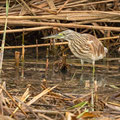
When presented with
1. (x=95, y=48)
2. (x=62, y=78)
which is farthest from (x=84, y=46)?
(x=62, y=78)

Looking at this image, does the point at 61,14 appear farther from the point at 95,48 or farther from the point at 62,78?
the point at 62,78

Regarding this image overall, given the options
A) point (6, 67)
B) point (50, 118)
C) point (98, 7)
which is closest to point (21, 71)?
point (6, 67)

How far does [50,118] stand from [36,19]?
4.69m

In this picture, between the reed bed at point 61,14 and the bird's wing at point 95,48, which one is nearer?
the bird's wing at point 95,48

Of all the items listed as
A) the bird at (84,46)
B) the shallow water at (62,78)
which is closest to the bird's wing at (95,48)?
the bird at (84,46)

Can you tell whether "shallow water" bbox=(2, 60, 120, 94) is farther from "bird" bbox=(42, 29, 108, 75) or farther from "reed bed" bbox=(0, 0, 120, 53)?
"reed bed" bbox=(0, 0, 120, 53)

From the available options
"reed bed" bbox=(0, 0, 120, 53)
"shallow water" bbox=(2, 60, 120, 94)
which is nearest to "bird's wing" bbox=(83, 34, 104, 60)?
"shallow water" bbox=(2, 60, 120, 94)

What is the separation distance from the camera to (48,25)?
8.31m

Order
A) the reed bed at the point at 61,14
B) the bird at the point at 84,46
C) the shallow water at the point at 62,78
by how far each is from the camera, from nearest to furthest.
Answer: the shallow water at the point at 62,78, the bird at the point at 84,46, the reed bed at the point at 61,14

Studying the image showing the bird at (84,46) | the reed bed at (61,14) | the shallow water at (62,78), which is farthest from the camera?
the reed bed at (61,14)

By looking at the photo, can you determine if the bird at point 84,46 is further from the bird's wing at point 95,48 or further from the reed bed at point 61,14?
the reed bed at point 61,14

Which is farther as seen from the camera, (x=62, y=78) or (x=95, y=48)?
(x=95, y=48)

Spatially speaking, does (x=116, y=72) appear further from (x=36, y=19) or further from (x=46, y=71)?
(x=36, y=19)

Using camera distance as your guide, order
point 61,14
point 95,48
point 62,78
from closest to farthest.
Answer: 1. point 62,78
2. point 95,48
3. point 61,14
